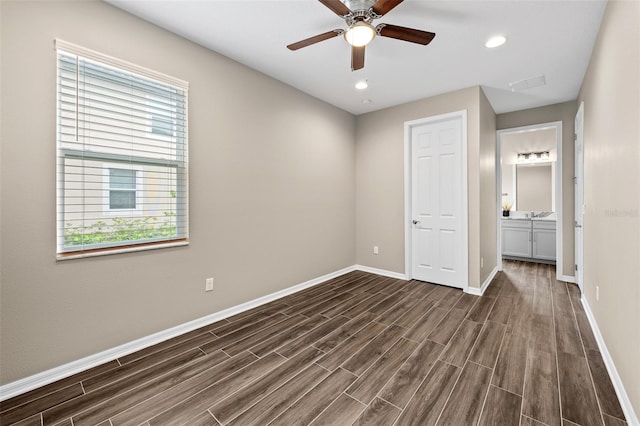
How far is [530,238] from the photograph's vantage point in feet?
17.7

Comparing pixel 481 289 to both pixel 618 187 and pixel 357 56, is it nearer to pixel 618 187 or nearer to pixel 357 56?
pixel 618 187

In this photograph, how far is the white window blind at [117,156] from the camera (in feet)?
6.27

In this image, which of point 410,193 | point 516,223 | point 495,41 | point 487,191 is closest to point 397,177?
point 410,193

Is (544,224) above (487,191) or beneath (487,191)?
beneath

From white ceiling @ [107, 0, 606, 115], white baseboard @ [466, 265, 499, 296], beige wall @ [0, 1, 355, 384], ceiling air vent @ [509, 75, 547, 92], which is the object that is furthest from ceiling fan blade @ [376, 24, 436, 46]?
white baseboard @ [466, 265, 499, 296]

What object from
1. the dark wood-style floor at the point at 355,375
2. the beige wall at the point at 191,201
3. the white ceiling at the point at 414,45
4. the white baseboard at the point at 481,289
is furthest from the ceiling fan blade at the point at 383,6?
the white baseboard at the point at 481,289

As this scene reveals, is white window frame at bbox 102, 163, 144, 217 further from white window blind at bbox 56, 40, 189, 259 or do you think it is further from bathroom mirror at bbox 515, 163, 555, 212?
bathroom mirror at bbox 515, 163, 555, 212

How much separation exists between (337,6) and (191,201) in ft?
6.53

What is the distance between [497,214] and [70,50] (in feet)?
18.5

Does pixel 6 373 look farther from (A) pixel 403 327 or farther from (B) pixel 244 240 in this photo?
(A) pixel 403 327

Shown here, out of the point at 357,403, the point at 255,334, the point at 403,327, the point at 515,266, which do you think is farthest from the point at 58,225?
the point at 515,266

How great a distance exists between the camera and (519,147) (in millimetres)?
5926

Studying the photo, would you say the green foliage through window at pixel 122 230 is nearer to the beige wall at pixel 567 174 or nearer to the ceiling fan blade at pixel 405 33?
the ceiling fan blade at pixel 405 33

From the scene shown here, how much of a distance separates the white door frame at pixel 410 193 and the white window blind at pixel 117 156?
3029 mm
